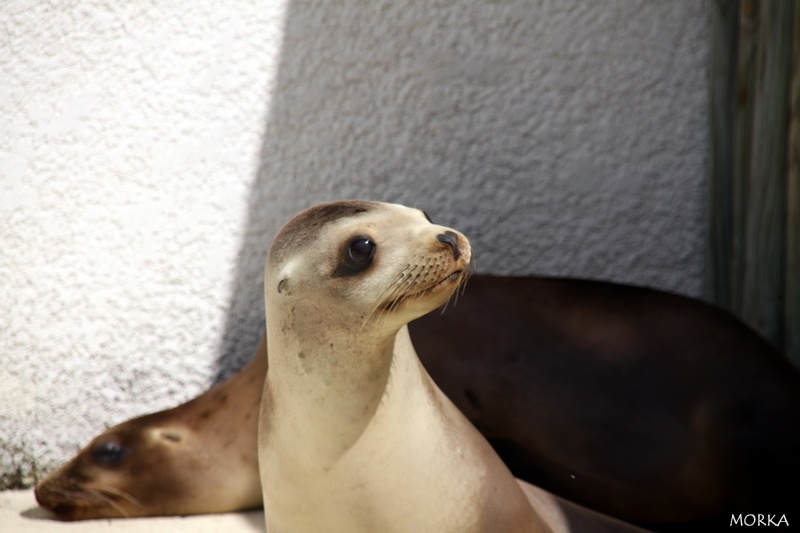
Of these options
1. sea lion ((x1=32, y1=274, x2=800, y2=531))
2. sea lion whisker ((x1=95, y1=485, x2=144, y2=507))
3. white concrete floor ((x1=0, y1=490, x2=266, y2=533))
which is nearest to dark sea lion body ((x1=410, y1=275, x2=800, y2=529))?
sea lion ((x1=32, y1=274, x2=800, y2=531))

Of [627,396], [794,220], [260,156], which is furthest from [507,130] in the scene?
[627,396]

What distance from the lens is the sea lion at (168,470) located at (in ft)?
9.70

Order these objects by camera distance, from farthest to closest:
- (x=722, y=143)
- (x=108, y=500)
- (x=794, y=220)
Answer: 1. (x=722, y=143)
2. (x=794, y=220)
3. (x=108, y=500)

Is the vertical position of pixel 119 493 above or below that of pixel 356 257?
below

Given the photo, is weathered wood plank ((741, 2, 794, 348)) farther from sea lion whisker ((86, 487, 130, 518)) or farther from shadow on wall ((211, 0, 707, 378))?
sea lion whisker ((86, 487, 130, 518))

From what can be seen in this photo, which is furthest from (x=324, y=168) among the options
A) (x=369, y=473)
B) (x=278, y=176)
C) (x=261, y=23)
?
(x=369, y=473)

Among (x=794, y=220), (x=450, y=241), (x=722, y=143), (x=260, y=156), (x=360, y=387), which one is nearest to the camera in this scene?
(x=450, y=241)

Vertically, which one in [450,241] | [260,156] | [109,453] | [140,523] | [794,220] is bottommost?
[140,523]

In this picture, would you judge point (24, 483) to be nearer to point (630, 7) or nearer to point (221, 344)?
point (221, 344)

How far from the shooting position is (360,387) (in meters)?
2.00

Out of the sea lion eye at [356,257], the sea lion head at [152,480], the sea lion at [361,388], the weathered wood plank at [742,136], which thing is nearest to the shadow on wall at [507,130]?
the weathered wood plank at [742,136]

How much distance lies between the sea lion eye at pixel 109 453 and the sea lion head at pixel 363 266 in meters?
1.19

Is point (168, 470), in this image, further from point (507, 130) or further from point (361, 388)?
point (507, 130)

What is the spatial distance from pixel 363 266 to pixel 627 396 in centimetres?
119
